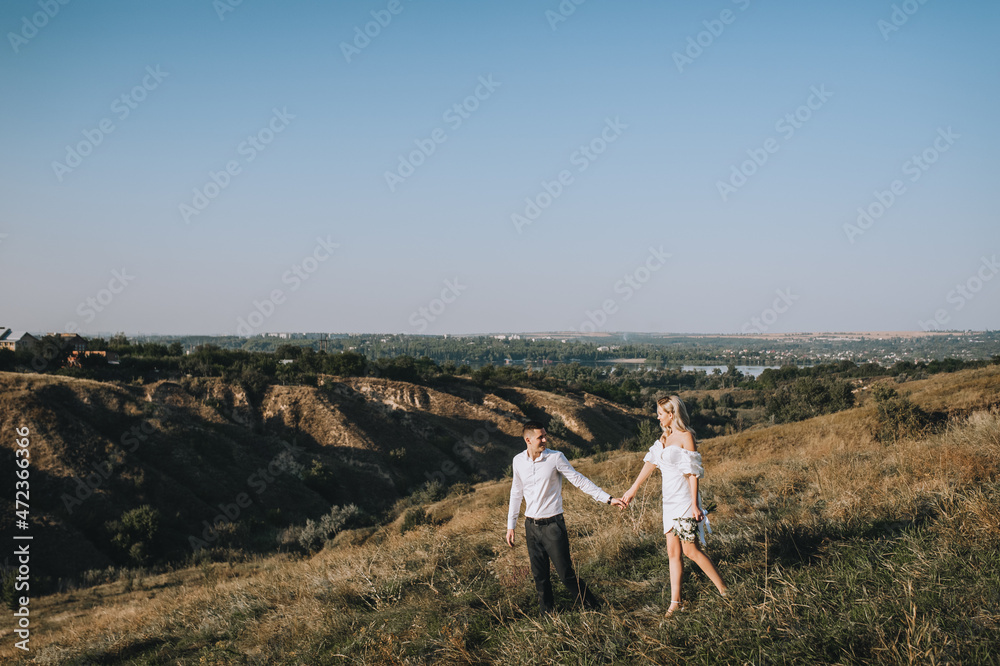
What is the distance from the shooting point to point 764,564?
4.90m

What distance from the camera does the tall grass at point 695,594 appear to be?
3.47m

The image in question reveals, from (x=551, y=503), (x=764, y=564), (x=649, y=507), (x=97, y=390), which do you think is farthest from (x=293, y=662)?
(x=97, y=390)

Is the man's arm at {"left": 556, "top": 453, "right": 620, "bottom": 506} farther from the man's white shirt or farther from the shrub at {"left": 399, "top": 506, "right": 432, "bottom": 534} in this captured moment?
the shrub at {"left": 399, "top": 506, "right": 432, "bottom": 534}

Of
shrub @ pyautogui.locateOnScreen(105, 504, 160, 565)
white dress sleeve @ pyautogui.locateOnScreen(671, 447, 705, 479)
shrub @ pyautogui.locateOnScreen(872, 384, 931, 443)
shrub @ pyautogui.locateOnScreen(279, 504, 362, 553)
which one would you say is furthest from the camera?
shrub @ pyautogui.locateOnScreen(105, 504, 160, 565)

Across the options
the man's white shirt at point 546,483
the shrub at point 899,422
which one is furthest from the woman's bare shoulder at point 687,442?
the shrub at point 899,422

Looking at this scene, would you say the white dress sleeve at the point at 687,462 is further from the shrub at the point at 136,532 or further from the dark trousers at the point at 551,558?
the shrub at the point at 136,532

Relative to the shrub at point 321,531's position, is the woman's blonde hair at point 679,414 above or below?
above

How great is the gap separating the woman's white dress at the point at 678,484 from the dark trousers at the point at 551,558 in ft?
3.04

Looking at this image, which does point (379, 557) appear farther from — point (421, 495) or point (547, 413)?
point (547, 413)

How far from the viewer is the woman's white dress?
448cm

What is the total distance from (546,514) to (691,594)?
138 cm

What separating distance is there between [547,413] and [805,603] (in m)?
46.7

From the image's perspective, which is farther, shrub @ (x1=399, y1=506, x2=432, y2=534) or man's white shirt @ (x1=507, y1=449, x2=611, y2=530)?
shrub @ (x1=399, y1=506, x2=432, y2=534)

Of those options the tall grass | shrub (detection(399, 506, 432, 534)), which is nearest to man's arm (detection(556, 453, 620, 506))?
the tall grass
